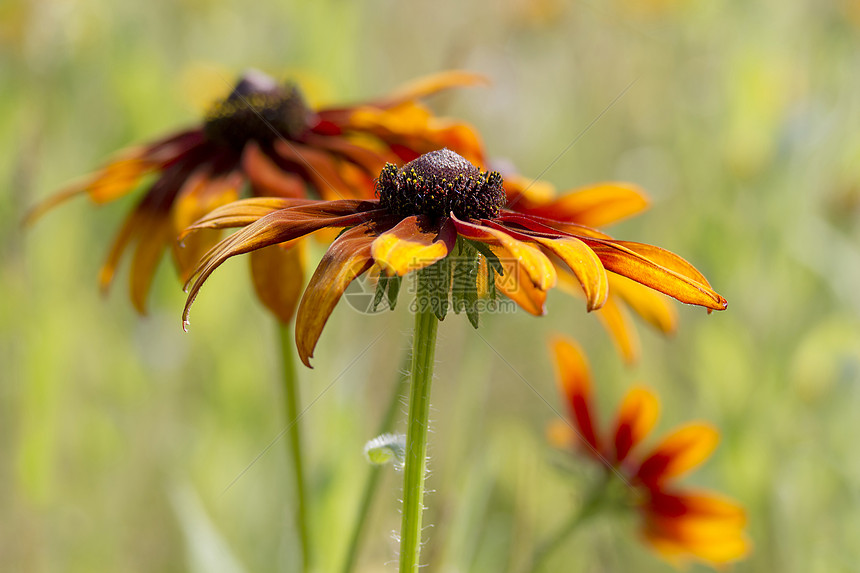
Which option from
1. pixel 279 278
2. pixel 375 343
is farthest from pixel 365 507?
pixel 375 343

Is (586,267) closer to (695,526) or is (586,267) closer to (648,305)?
(648,305)

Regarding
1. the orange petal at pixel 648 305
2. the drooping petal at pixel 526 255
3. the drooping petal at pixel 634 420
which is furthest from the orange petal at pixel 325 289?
the drooping petal at pixel 634 420

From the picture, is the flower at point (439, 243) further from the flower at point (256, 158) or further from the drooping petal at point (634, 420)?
the drooping petal at point (634, 420)

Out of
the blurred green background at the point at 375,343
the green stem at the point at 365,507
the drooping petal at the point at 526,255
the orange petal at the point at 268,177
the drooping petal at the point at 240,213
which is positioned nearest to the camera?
the drooping petal at the point at 526,255

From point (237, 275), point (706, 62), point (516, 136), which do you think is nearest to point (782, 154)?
point (706, 62)

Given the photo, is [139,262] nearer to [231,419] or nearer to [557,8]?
[231,419]
